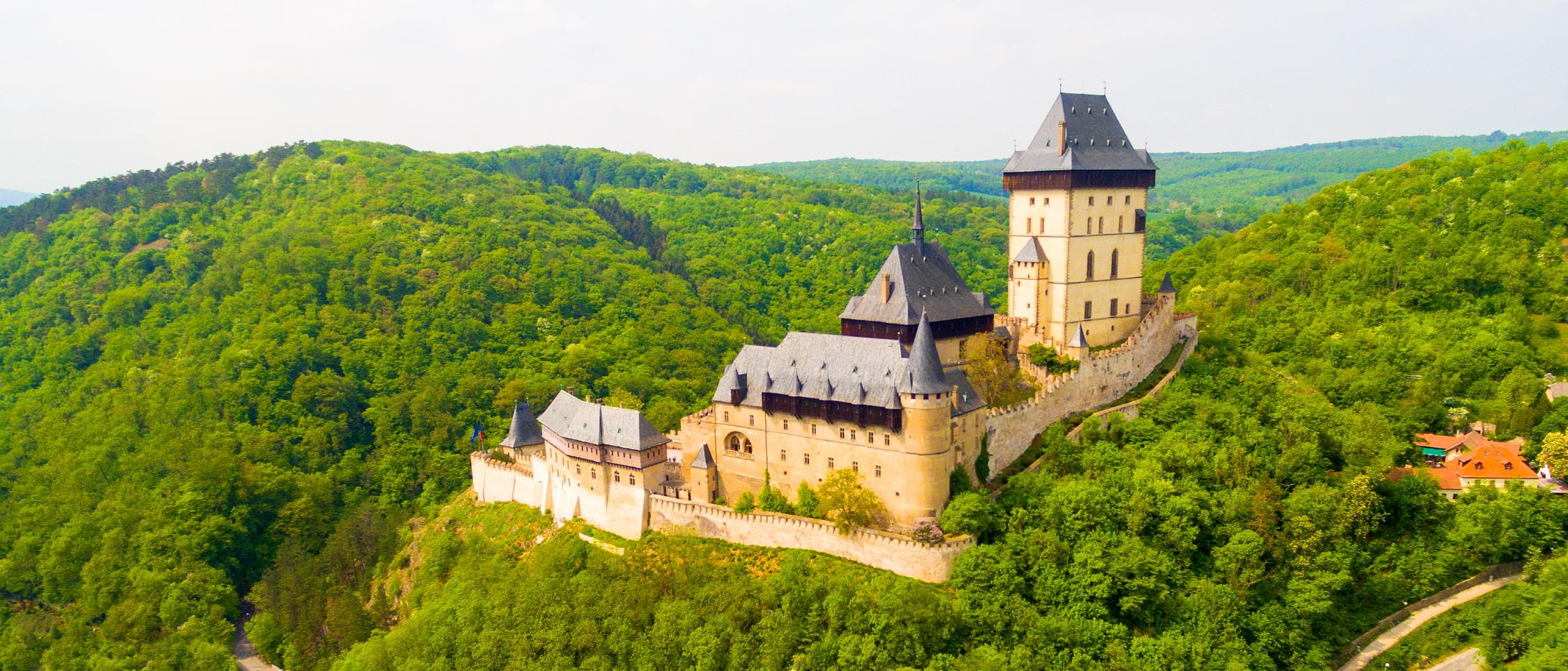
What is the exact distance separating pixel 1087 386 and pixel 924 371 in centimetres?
1151

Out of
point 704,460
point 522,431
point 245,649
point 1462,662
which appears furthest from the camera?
point 522,431

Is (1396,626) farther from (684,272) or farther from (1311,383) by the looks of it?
(684,272)

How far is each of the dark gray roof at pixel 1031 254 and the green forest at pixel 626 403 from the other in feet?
29.5

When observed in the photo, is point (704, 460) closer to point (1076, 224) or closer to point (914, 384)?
point (914, 384)

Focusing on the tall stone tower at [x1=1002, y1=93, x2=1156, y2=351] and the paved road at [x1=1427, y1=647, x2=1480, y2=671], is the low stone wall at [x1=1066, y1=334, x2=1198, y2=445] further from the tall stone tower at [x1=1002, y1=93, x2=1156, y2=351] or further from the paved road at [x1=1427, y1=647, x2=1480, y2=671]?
the paved road at [x1=1427, y1=647, x2=1480, y2=671]

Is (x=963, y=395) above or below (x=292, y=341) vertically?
above

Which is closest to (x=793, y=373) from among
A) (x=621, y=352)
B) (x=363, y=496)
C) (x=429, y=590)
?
(x=429, y=590)

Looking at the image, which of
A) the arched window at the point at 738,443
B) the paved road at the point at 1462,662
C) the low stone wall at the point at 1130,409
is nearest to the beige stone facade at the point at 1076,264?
the low stone wall at the point at 1130,409

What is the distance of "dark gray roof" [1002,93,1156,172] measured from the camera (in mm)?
50969

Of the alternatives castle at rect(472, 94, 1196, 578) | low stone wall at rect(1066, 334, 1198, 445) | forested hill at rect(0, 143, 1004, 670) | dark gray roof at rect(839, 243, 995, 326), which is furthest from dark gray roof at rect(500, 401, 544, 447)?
low stone wall at rect(1066, 334, 1198, 445)

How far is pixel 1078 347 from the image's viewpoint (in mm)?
49625

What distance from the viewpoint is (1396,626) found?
147 feet

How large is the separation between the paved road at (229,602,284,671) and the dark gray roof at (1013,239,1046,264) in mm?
44332

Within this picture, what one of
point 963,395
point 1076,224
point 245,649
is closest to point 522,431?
point 245,649
